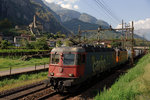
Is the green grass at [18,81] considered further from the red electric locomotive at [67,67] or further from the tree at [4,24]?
the tree at [4,24]

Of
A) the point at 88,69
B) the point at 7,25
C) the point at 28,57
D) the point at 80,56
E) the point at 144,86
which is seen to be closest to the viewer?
the point at 144,86

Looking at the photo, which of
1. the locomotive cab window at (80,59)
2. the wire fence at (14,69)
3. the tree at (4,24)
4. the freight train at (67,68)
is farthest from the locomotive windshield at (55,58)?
the tree at (4,24)

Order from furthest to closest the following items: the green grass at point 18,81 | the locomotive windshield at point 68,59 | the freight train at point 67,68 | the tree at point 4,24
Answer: the tree at point 4,24 → the green grass at point 18,81 → the locomotive windshield at point 68,59 → the freight train at point 67,68

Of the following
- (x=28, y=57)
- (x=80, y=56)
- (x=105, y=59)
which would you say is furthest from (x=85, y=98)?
(x=28, y=57)

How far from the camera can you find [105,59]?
20297mm

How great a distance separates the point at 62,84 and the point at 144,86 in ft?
17.8

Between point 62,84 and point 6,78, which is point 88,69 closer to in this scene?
point 62,84

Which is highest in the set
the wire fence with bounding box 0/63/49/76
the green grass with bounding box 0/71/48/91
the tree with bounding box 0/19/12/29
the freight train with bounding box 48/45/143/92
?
the tree with bounding box 0/19/12/29

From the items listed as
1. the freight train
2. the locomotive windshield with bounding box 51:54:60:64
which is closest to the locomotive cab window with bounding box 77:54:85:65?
the freight train

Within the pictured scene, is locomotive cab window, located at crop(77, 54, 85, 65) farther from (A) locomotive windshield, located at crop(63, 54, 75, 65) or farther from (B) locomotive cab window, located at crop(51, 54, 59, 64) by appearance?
(B) locomotive cab window, located at crop(51, 54, 59, 64)

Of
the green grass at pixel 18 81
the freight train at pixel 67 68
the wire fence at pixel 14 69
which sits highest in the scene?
the freight train at pixel 67 68

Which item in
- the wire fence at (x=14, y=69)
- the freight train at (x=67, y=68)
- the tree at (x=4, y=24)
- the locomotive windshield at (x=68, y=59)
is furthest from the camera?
the tree at (x=4, y=24)

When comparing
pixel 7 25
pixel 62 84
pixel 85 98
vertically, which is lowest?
pixel 85 98

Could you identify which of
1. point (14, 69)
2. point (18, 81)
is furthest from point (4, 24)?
point (18, 81)
